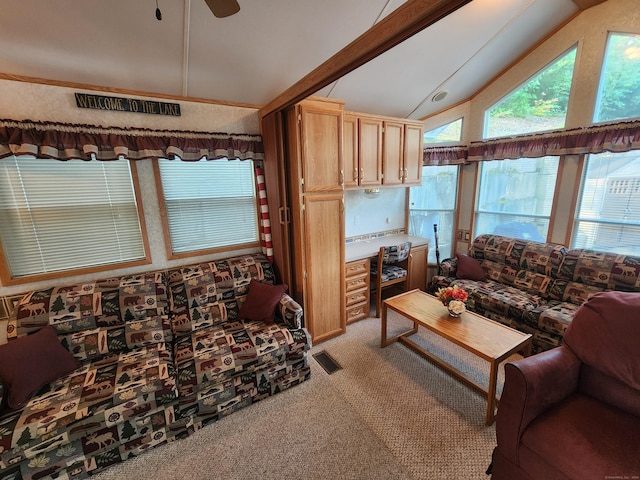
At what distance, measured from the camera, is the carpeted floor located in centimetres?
161

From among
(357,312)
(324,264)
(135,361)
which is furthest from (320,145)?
(135,361)

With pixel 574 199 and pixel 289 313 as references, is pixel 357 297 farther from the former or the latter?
pixel 574 199

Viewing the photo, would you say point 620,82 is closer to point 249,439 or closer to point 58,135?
point 249,439

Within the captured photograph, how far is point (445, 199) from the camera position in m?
4.10

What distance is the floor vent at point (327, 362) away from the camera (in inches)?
96.7

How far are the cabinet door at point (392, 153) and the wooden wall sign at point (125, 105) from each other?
230 centimetres

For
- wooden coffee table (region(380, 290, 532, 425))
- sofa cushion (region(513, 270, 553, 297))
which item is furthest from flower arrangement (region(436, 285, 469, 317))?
sofa cushion (region(513, 270, 553, 297))

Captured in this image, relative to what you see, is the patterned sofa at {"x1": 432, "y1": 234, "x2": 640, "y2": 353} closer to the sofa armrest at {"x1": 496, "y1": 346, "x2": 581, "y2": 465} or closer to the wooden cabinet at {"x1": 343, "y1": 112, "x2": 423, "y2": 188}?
the sofa armrest at {"x1": 496, "y1": 346, "x2": 581, "y2": 465}

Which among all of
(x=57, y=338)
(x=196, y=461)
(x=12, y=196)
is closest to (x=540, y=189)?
(x=196, y=461)

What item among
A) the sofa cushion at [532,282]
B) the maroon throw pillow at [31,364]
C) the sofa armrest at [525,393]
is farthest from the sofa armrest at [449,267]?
the maroon throw pillow at [31,364]

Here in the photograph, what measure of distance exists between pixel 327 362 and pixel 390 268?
1.53 m

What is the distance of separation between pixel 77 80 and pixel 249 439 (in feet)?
9.77

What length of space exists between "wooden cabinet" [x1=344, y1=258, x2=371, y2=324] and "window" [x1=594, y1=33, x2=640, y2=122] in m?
2.80

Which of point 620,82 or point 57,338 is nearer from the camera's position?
point 57,338
